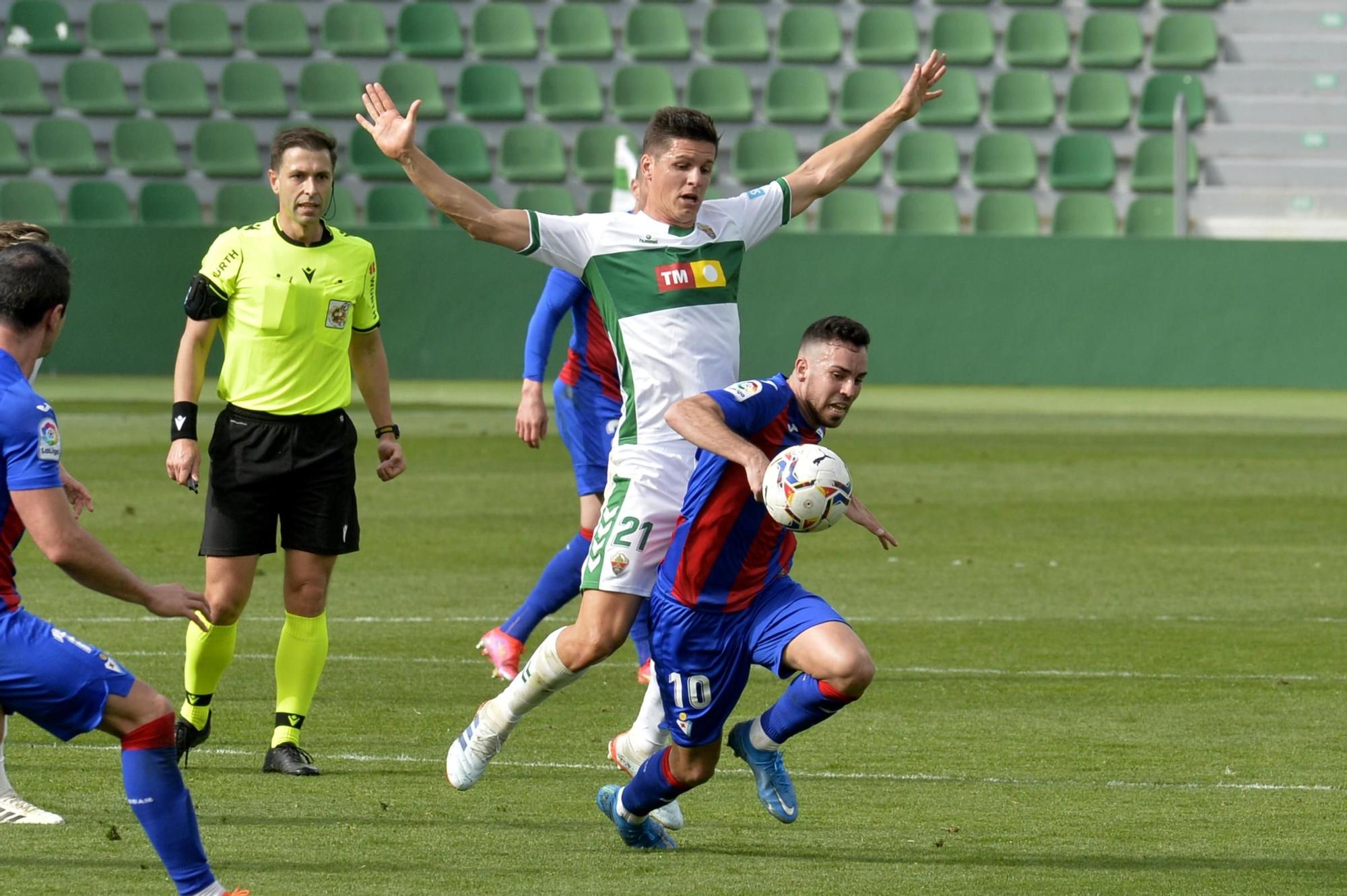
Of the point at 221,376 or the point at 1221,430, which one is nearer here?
the point at 221,376

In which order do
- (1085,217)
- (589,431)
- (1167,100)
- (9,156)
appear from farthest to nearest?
1. (1167,100)
2. (9,156)
3. (1085,217)
4. (589,431)

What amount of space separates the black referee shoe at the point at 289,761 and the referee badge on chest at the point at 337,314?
1.43 meters

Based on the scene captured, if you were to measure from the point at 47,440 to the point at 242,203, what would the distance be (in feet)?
69.0

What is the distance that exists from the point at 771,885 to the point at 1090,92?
77.1ft

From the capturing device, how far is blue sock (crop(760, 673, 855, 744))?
5449 millimetres

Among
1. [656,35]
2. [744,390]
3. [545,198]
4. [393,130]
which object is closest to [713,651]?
[744,390]

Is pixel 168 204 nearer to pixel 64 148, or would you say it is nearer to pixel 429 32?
pixel 64 148

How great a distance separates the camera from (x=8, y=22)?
27.2 m

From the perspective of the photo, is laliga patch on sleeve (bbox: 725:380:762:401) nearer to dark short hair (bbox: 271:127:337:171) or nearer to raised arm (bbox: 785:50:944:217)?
raised arm (bbox: 785:50:944:217)

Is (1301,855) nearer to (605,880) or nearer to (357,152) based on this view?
(605,880)

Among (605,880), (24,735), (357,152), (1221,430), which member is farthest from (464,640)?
(357,152)

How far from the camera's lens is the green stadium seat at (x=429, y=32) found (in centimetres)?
2728

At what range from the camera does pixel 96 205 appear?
81.5 ft

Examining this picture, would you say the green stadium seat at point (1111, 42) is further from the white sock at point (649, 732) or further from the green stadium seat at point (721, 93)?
the white sock at point (649, 732)
